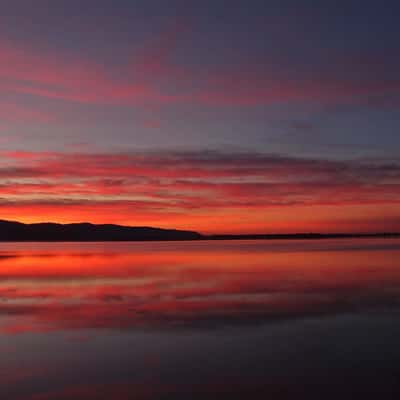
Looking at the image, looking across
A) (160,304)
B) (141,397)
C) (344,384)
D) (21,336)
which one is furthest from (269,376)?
(160,304)

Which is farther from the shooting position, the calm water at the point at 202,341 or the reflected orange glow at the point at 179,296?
the reflected orange glow at the point at 179,296

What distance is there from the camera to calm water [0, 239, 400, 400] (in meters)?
8.20

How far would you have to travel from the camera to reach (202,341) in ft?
36.8

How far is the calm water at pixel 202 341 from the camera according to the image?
8195mm

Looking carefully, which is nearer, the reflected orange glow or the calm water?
the calm water

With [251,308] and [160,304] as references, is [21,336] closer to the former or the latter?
[160,304]

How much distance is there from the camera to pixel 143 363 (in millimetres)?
9656

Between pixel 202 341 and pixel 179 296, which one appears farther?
pixel 179 296

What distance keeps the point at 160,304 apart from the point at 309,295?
5.01 m

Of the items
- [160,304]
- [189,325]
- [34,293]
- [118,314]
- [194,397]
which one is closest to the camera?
[194,397]

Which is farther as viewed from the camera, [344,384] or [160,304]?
[160,304]

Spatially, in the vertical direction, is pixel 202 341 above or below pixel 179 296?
below

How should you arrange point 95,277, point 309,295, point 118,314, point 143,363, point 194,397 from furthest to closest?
point 95,277, point 309,295, point 118,314, point 143,363, point 194,397

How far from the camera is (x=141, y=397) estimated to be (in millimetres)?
7762
